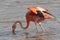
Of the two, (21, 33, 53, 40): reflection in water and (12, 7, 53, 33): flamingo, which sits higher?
(12, 7, 53, 33): flamingo

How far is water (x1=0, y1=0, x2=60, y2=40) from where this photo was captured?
9.64m

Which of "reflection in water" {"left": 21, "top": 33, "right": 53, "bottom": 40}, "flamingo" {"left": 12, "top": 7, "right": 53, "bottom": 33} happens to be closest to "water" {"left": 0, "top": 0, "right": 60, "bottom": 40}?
"reflection in water" {"left": 21, "top": 33, "right": 53, "bottom": 40}

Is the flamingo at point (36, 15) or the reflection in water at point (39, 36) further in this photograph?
the flamingo at point (36, 15)

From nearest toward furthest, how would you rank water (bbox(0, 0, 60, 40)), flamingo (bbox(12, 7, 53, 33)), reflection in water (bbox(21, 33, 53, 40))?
reflection in water (bbox(21, 33, 53, 40)), water (bbox(0, 0, 60, 40)), flamingo (bbox(12, 7, 53, 33))

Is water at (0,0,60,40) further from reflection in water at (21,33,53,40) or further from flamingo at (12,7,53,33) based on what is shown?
flamingo at (12,7,53,33)

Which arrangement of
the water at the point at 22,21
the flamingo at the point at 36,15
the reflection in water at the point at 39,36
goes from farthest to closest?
the flamingo at the point at 36,15 → the water at the point at 22,21 → the reflection in water at the point at 39,36

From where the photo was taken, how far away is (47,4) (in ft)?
46.9

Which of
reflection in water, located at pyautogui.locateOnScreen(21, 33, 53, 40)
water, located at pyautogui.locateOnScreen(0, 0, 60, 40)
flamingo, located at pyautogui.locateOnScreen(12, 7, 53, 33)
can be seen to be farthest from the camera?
flamingo, located at pyautogui.locateOnScreen(12, 7, 53, 33)

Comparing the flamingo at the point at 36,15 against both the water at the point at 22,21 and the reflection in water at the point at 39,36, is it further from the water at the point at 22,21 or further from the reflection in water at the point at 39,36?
the reflection in water at the point at 39,36

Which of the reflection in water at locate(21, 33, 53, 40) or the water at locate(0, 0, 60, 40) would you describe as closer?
the reflection in water at locate(21, 33, 53, 40)

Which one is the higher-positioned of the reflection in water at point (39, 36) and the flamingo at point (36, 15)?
the flamingo at point (36, 15)

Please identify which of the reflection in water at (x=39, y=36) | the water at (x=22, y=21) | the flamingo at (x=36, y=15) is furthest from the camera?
the flamingo at (x=36, y=15)

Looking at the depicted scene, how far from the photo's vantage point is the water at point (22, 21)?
31.6ft

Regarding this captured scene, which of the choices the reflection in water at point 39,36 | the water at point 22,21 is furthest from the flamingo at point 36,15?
the reflection in water at point 39,36
